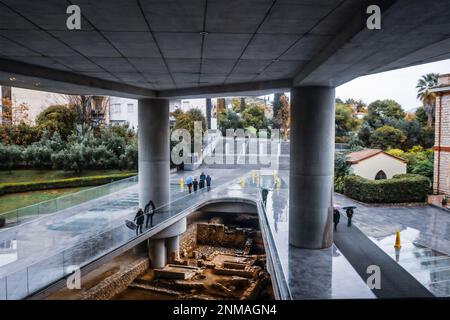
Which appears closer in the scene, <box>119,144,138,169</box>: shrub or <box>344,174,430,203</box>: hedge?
<box>344,174,430,203</box>: hedge

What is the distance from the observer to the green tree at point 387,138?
33.1 m

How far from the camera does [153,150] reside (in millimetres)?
17656

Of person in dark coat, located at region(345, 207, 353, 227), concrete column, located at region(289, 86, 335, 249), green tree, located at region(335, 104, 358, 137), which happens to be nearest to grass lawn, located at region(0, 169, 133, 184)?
person in dark coat, located at region(345, 207, 353, 227)

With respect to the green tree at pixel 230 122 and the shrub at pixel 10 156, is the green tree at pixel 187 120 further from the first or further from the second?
the shrub at pixel 10 156

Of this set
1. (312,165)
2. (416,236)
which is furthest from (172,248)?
(416,236)

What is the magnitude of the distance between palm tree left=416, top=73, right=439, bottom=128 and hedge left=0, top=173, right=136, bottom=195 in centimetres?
2976

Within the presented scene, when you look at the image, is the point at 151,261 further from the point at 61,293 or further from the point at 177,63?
the point at 177,63

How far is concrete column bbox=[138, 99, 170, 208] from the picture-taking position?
17.6 m

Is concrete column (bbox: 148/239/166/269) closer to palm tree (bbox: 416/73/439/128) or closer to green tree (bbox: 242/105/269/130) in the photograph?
palm tree (bbox: 416/73/439/128)

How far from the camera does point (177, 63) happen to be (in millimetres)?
10562

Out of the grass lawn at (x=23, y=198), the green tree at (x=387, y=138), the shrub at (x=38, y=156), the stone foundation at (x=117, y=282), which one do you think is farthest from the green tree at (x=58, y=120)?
the green tree at (x=387, y=138)

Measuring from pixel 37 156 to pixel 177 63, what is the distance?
83.1 feet

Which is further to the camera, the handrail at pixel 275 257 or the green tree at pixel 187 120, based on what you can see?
the green tree at pixel 187 120

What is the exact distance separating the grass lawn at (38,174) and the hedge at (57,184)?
203 cm
